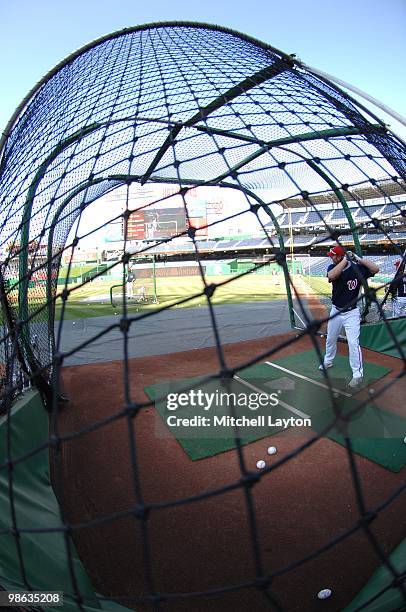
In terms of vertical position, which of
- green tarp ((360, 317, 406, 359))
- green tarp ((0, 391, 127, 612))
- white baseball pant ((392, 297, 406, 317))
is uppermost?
white baseball pant ((392, 297, 406, 317))

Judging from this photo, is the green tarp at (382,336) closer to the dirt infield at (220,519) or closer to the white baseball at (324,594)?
the dirt infield at (220,519)

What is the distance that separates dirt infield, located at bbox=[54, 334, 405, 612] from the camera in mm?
1848

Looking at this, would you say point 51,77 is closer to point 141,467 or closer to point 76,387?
point 141,467

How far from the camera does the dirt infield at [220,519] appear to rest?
6.06 ft

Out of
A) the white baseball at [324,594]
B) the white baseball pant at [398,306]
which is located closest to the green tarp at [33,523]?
the white baseball at [324,594]

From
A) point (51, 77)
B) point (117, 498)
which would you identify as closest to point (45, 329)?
point (117, 498)

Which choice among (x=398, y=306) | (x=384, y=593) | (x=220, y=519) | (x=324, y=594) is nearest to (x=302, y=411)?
(x=220, y=519)

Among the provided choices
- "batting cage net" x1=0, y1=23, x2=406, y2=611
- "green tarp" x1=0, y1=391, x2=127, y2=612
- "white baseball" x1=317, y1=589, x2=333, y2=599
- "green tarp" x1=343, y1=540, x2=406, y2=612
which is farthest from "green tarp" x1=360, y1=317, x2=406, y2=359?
"green tarp" x1=0, y1=391, x2=127, y2=612

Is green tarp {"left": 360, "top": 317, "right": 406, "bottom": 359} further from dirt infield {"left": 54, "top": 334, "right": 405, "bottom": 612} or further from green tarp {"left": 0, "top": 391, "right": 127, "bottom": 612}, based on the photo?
green tarp {"left": 0, "top": 391, "right": 127, "bottom": 612}

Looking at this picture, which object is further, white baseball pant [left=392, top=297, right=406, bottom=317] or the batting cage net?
white baseball pant [left=392, top=297, right=406, bottom=317]

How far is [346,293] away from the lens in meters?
4.08

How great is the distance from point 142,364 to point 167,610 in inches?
161

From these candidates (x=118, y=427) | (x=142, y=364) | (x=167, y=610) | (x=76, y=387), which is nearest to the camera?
(x=167, y=610)

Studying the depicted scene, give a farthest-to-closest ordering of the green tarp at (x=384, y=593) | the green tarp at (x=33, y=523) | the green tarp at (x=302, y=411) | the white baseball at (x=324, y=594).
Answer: the green tarp at (x=302, y=411) → the white baseball at (x=324, y=594) → the green tarp at (x=33, y=523) → the green tarp at (x=384, y=593)
